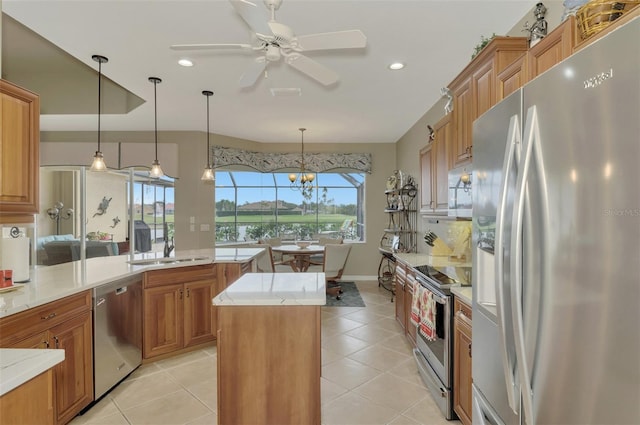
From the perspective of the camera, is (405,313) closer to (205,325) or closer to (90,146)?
(205,325)

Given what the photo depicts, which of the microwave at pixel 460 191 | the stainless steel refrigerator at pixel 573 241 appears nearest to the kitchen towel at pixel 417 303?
the microwave at pixel 460 191

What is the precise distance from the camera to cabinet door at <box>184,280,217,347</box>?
3227 mm

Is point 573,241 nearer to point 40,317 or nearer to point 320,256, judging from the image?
point 40,317

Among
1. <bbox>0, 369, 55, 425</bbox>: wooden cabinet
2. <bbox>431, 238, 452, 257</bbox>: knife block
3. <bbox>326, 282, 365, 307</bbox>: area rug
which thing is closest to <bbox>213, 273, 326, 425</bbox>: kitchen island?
<bbox>0, 369, 55, 425</bbox>: wooden cabinet

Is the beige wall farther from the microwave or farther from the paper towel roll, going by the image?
the microwave

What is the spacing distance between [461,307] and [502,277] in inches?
40.2

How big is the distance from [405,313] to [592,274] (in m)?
2.87

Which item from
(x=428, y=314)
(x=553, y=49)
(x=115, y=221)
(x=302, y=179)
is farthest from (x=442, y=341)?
(x=115, y=221)

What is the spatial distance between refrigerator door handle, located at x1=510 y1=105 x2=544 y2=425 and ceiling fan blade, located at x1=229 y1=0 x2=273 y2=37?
4.62 ft

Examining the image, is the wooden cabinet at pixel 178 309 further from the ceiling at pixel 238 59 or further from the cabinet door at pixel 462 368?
the cabinet door at pixel 462 368

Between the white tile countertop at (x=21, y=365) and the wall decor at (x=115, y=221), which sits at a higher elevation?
the wall decor at (x=115, y=221)

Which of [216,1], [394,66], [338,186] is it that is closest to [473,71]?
[394,66]

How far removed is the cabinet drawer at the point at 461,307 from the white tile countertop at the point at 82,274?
2.20m

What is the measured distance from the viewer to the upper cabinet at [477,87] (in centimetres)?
195
